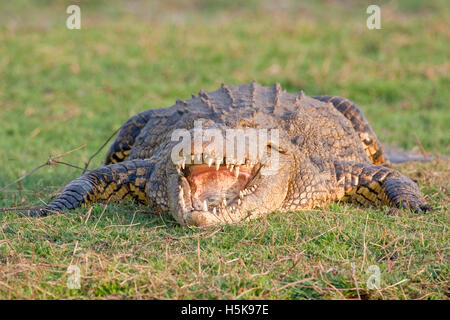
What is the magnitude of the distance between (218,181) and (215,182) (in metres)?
0.02

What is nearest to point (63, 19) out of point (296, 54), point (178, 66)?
point (178, 66)

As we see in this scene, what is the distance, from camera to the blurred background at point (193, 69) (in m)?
7.82

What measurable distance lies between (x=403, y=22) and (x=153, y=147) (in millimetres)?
7998

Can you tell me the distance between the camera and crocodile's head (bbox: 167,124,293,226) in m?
3.84

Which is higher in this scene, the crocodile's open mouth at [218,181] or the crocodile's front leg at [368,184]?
the crocodile's open mouth at [218,181]

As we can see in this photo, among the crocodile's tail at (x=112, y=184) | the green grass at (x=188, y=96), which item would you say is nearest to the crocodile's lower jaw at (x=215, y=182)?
the green grass at (x=188, y=96)

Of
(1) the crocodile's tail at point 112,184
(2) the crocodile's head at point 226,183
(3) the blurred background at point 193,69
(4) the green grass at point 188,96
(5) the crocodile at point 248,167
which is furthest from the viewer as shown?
(3) the blurred background at point 193,69

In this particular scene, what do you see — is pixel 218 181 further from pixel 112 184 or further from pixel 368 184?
pixel 368 184

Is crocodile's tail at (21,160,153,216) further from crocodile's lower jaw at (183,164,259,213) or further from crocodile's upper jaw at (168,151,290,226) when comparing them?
crocodile's lower jaw at (183,164,259,213)

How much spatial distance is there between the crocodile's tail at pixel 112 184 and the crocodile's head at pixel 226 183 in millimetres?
537

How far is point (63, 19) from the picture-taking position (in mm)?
12961

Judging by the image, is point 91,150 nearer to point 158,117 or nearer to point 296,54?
point 158,117

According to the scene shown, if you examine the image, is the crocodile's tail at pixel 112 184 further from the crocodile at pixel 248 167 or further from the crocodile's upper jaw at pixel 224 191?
the crocodile's upper jaw at pixel 224 191

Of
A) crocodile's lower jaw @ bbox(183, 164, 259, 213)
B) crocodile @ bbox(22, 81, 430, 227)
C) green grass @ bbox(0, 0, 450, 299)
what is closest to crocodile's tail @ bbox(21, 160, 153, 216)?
crocodile @ bbox(22, 81, 430, 227)
